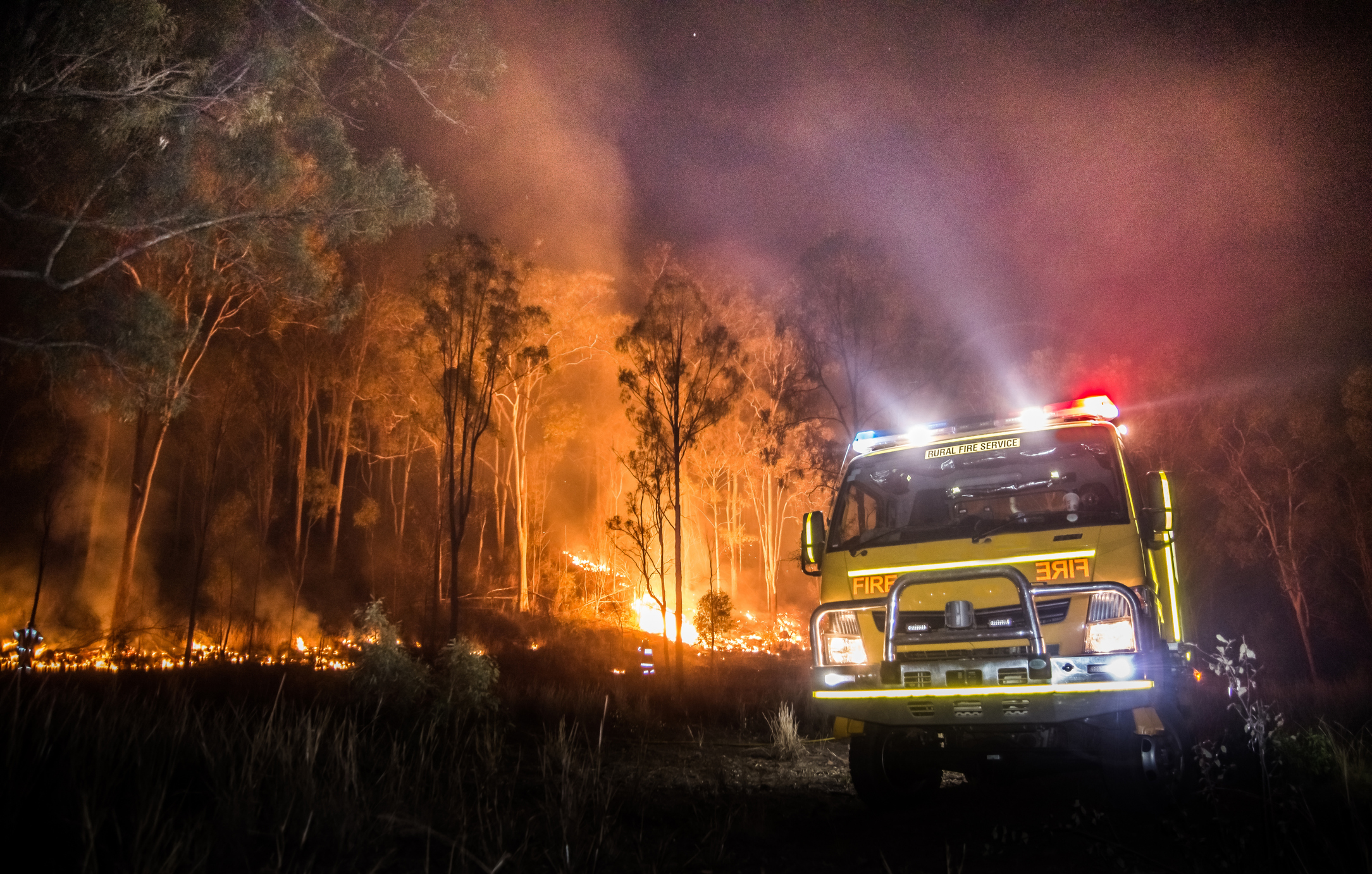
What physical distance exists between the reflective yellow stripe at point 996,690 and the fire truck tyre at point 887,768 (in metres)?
0.69

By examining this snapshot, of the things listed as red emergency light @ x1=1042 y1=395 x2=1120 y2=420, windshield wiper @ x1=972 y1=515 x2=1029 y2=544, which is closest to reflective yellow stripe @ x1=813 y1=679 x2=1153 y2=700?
windshield wiper @ x1=972 y1=515 x2=1029 y2=544

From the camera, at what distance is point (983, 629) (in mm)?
5363

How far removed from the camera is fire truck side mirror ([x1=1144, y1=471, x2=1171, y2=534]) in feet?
18.1

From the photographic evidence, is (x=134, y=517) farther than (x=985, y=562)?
Yes

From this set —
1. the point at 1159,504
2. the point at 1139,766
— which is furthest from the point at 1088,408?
the point at 1139,766

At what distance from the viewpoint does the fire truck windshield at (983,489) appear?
587 cm

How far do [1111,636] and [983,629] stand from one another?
703mm

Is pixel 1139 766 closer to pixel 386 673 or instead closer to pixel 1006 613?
pixel 1006 613

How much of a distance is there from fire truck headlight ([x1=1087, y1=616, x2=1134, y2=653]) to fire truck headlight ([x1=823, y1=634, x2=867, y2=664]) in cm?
143

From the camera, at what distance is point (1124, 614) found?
5.04 m

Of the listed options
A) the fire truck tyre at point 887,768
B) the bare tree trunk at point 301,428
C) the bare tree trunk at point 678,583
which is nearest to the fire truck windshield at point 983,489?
the fire truck tyre at point 887,768

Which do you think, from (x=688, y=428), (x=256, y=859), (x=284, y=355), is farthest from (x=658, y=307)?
(x=284, y=355)

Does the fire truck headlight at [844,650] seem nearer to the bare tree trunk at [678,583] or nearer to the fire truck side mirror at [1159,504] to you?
the fire truck side mirror at [1159,504]

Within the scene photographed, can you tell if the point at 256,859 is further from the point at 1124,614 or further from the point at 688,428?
the point at 688,428
